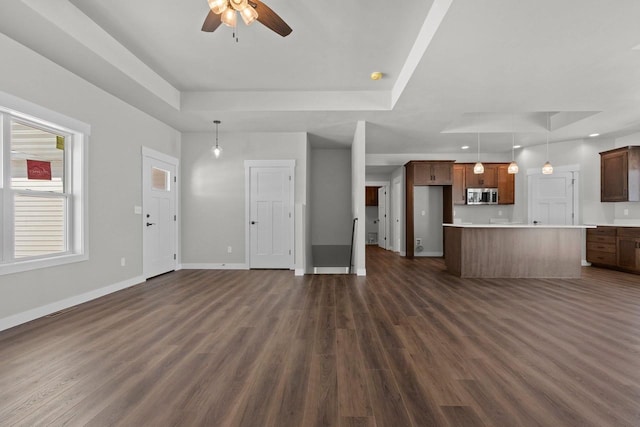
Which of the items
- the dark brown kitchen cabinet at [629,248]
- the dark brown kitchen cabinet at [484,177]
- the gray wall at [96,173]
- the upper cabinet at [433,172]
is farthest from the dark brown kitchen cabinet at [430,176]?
the gray wall at [96,173]

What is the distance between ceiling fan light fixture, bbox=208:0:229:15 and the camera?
2.29 metres

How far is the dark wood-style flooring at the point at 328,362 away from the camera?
1.67m

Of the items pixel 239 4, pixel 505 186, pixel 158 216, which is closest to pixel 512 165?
pixel 505 186

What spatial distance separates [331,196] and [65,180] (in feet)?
17.2

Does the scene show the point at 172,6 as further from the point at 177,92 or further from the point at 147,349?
the point at 147,349

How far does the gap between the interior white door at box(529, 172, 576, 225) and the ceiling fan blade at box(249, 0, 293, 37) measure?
718 centimetres

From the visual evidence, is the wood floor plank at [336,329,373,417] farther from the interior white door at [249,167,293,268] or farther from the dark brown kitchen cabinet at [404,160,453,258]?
the dark brown kitchen cabinet at [404,160,453,258]

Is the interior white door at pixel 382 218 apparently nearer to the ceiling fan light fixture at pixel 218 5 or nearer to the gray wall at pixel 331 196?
the gray wall at pixel 331 196

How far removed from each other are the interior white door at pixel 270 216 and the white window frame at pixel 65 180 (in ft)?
9.38

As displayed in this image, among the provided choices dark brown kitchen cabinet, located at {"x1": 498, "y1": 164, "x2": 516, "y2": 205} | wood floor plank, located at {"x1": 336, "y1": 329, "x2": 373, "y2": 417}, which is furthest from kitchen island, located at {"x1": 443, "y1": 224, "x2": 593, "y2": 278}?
wood floor plank, located at {"x1": 336, "y1": 329, "x2": 373, "y2": 417}

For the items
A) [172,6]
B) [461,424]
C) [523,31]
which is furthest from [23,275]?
[523,31]

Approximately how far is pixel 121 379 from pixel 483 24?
3.88 m

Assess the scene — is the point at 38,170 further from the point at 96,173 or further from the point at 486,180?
the point at 486,180

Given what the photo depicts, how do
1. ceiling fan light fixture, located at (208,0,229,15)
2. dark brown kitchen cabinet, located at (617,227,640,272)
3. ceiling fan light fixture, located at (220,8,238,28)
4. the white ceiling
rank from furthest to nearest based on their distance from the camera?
dark brown kitchen cabinet, located at (617,227,640,272)
the white ceiling
ceiling fan light fixture, located at (220,8,238,28)
ceiling fan light fixture, located at (208,0,229,15)
